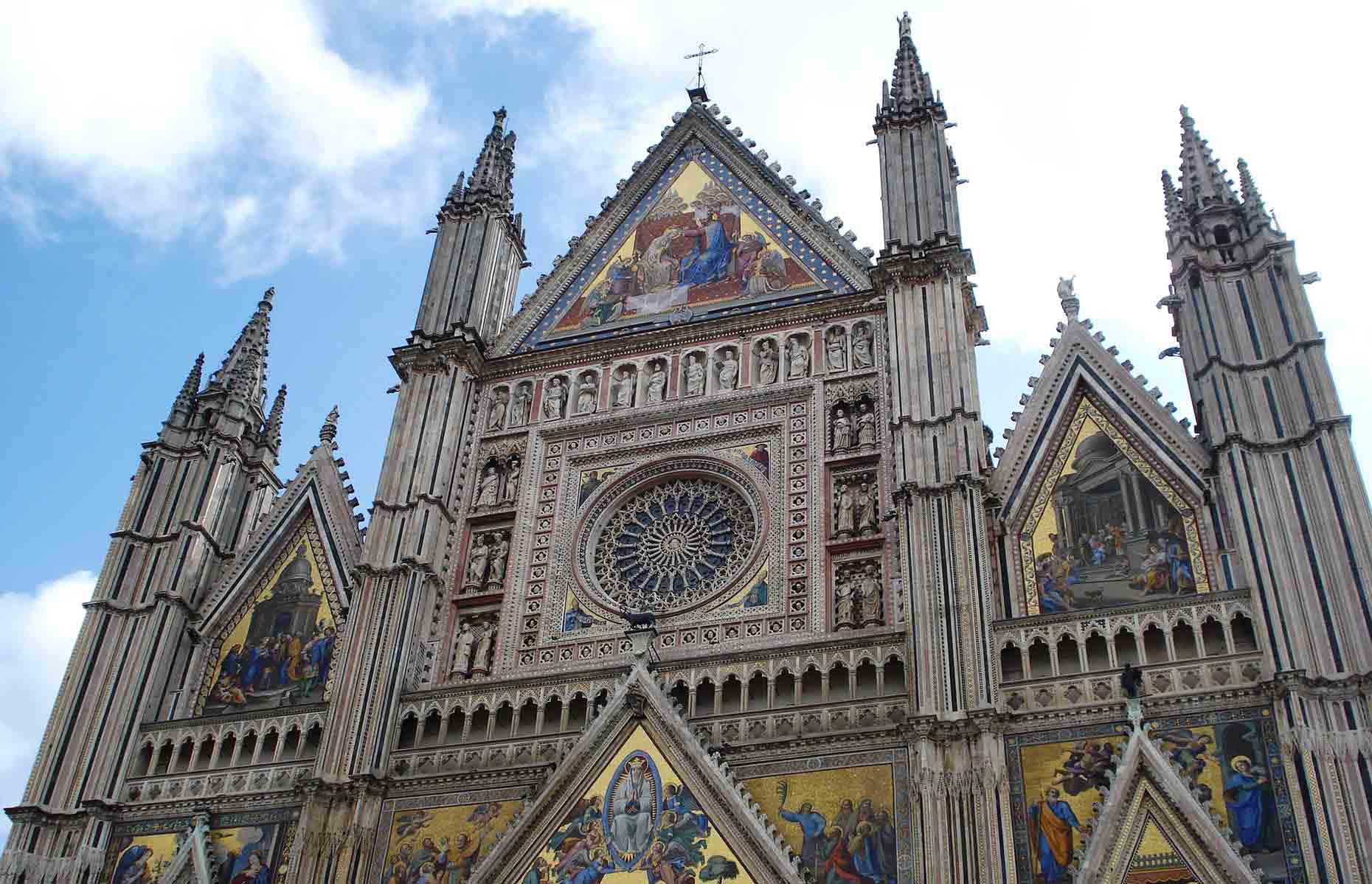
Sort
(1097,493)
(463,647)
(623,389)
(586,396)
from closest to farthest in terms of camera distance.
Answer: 1. (1097,493)
2. (463,647)
3. (623,389)
4. (586,396)

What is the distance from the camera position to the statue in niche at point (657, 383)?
19422 millimetres

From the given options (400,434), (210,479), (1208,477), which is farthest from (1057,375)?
(210,479)

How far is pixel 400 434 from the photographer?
19.7 metres

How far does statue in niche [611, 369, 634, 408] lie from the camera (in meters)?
19.5

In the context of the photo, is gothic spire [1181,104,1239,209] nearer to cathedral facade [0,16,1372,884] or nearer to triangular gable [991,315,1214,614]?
cathedral facade [0,16,1372,884]

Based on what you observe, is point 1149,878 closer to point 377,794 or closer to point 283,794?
point 377,794

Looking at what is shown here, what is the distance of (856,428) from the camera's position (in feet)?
59.1

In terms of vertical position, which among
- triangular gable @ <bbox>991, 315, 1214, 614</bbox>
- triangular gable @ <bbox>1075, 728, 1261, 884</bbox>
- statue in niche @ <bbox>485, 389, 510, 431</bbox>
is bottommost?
triangular gable @ <bbox>1075, 728, 1261, 884</bbox>

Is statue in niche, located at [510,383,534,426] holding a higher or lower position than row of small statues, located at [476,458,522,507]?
higher

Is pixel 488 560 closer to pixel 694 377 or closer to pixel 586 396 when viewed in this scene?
pixel 586 396

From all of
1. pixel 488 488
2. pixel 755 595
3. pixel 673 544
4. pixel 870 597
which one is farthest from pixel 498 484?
pixel 870 597

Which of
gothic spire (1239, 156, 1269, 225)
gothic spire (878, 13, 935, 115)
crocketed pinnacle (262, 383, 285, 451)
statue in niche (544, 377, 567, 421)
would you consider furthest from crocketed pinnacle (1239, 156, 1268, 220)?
crocketed pinnacle (262, 383, 285, 451)

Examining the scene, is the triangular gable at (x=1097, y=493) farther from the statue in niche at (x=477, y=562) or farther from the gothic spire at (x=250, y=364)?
the gothic spire at (x=250, y=364)

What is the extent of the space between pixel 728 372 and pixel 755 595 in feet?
11.7
